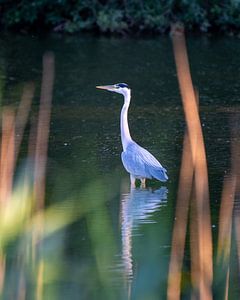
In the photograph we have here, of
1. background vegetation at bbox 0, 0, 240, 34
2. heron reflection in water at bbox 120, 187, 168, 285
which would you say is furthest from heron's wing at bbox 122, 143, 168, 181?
background vegetation at bbox 0, 0, 240, 34

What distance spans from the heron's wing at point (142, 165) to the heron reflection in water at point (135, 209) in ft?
0.46

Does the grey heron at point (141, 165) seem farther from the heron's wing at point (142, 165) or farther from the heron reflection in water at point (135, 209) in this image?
the heron reflection in water at point (135, 209)

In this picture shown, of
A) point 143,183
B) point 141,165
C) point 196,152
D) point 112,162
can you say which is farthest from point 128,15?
point 196,152

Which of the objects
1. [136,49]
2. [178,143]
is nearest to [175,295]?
[178,143]

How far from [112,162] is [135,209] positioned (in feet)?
5.79

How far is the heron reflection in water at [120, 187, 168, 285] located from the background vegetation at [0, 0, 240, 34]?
12.8 metres

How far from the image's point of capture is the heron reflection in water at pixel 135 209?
6.94m

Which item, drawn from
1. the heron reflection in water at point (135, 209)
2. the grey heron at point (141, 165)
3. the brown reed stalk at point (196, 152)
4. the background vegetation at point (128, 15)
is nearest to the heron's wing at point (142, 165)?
the grey heron at point (141, 165)

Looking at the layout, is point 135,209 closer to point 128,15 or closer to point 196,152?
point 196,152

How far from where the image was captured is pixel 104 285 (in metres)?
4.59

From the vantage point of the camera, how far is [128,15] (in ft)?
70.4

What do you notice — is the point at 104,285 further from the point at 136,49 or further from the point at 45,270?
the point at 136,49

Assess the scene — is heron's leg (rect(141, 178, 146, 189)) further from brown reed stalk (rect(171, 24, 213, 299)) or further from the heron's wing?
brown reed stalk (rect(171, 24, 213, 299))

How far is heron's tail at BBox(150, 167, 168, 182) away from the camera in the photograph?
8.66m
